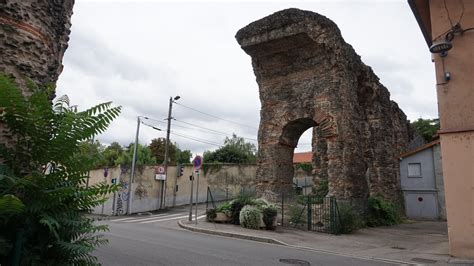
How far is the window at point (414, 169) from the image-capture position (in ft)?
79.0

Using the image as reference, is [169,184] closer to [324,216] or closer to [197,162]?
[197,162]

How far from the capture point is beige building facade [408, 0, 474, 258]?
8.33 meters

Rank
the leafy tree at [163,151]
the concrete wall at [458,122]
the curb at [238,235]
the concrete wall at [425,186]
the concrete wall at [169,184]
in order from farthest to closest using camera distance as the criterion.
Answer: the leafy tree at [163,151] < the concrete wall at [425,186] < the concrete wall at [169,184] < the curb at [238,235] < the concrete wall at [458,122]

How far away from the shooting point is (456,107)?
8805 mm

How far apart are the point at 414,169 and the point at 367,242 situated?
14731 mm

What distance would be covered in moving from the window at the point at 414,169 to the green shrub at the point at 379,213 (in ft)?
24.7

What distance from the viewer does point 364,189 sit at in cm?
1633

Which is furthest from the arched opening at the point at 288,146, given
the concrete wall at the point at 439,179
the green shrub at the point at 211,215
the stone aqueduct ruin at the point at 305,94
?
the concrete wall at the point at 439,179

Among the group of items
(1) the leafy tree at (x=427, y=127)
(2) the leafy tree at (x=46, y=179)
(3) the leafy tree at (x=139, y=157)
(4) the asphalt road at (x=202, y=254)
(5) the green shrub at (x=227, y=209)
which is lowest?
(4) the asphalt road at (x=202, y=254)

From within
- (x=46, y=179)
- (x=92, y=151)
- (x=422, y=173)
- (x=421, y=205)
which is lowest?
(x=421, y=205)

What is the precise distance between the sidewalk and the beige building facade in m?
0.78

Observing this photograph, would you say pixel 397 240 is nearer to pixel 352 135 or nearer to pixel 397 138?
pixel 352 135

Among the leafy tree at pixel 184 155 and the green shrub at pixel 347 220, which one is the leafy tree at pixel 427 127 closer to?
the leafy tree at pixel 184 155

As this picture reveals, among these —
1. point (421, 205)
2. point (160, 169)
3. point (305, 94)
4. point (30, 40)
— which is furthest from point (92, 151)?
point (421, 205)
